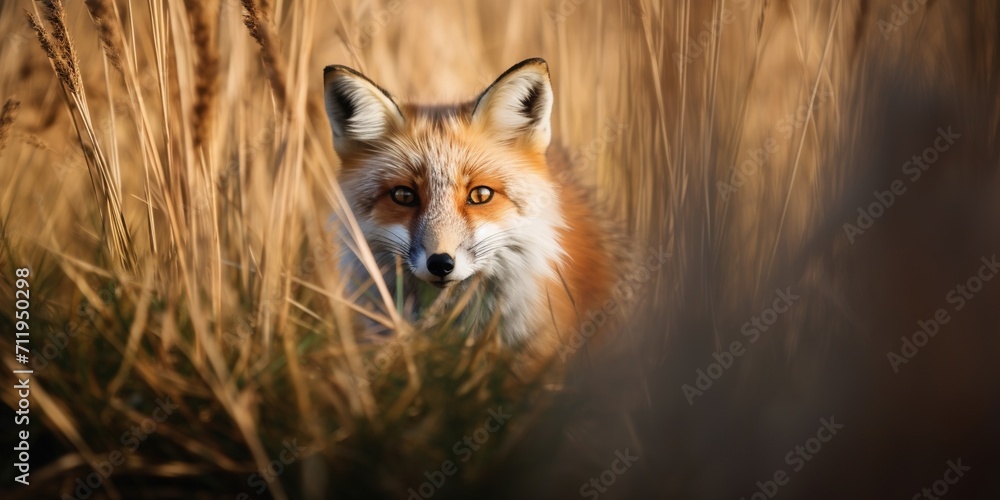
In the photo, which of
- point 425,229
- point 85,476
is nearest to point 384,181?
point 425,229

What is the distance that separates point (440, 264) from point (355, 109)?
1.90ft

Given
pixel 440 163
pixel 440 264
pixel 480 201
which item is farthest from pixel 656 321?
pixel 440 163

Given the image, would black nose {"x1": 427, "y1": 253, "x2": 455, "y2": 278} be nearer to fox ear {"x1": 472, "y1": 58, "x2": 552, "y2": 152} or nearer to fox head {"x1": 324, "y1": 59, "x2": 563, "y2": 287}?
fox head {"x1": 324, "y1": 59, "x2": 563, "y2": 287}

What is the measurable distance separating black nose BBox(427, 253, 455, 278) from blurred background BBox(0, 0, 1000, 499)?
10.1 inches

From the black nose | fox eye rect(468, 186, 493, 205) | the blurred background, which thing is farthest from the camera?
fox eye rect(468, 186, 493, 205)

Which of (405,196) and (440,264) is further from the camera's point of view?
(405,196)

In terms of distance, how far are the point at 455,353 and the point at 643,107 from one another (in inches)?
31.0

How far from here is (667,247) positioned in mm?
1747

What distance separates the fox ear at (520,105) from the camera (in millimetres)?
2117

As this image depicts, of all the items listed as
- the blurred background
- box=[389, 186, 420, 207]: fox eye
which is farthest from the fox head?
the blurred background

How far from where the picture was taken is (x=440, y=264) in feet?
6.37

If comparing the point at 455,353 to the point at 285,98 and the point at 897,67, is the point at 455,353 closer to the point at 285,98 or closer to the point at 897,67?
the point at 285,98

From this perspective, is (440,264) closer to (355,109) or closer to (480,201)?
(480,201)

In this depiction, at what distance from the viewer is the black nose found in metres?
1.94
